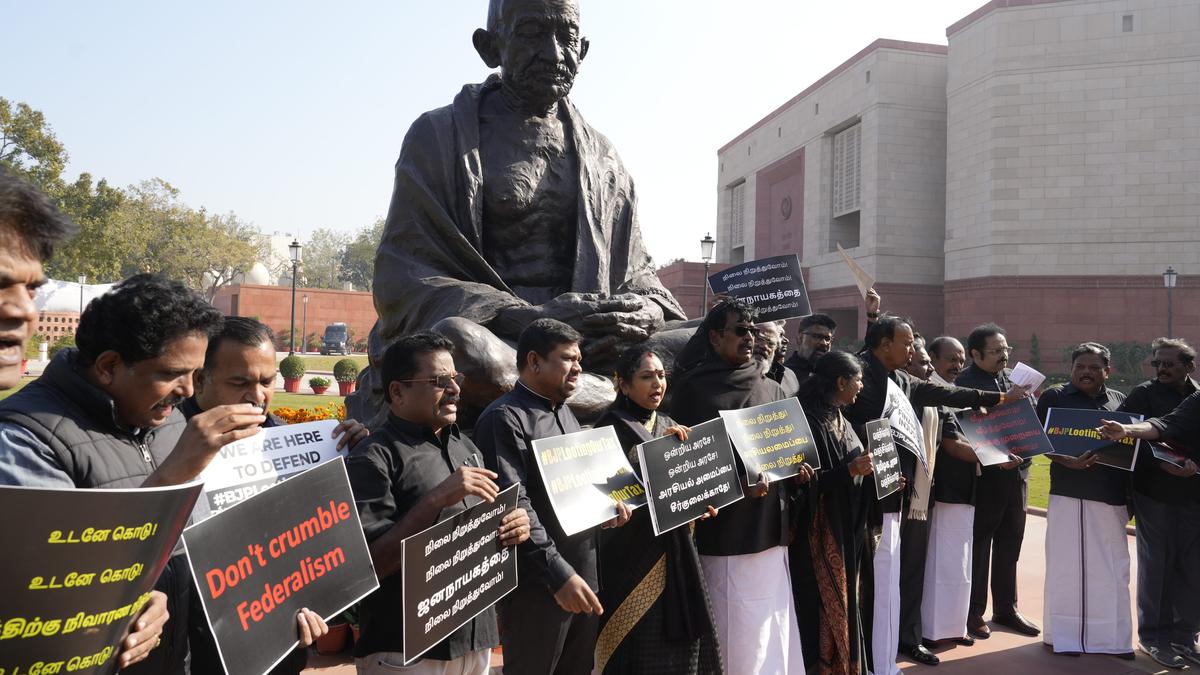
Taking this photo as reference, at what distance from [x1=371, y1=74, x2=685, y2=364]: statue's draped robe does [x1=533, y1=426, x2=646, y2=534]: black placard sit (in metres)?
1.69

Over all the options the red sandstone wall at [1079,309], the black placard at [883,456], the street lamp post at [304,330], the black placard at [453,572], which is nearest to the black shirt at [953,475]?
the black placard at [883,456]

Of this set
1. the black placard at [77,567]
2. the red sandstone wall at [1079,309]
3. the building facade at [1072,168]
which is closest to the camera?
the black placard at [77,567]

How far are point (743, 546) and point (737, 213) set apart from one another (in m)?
41.3

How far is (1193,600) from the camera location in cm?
504

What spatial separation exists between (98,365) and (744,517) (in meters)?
2.58

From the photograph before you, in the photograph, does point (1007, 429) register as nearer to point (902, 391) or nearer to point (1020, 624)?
point (902, 391)

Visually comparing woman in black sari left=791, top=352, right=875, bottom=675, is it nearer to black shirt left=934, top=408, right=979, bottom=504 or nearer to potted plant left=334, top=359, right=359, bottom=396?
black shirt left=934, top=408, right=979, bottom=504

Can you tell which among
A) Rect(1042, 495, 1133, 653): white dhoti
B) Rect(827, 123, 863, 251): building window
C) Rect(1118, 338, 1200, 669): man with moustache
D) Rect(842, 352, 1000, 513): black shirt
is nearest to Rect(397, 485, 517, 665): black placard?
Rect(842, 352, 1000, 513): black shirt

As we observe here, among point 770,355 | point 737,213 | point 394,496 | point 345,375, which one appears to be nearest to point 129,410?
point 394,496

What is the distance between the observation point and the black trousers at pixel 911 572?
4.94 m

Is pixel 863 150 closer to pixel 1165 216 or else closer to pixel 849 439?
pixel 1165 216

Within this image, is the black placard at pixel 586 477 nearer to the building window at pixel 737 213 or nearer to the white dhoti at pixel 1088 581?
the white dhoti at pixel 1088 581

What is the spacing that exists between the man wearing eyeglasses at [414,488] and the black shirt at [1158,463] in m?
4.26

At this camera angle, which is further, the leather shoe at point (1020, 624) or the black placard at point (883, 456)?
the leather shoe at point (1020, 624)
